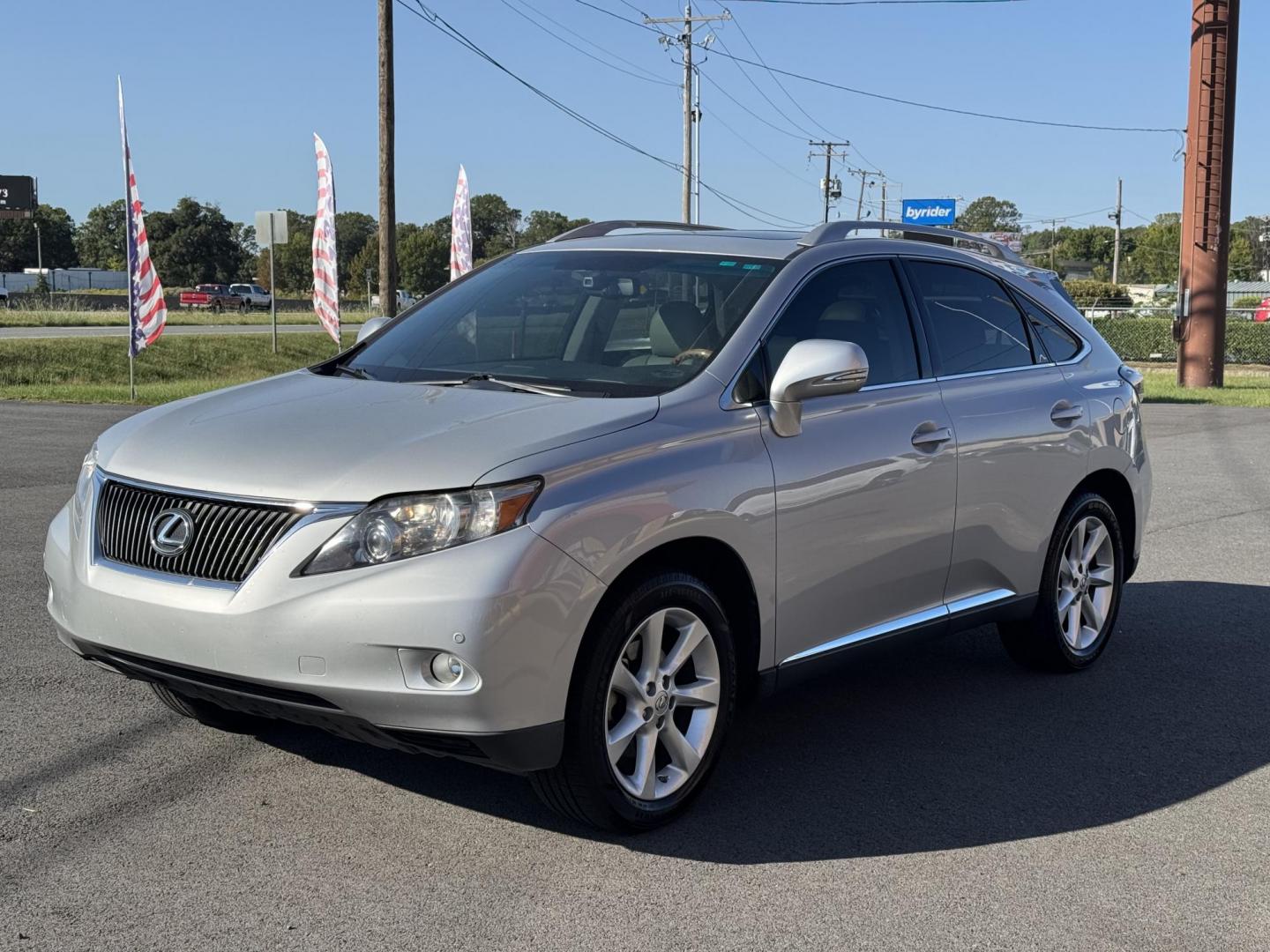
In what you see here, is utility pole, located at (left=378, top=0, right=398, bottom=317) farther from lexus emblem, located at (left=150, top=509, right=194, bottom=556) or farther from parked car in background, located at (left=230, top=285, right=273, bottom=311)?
parked car in background, located at (left=230, top=285, right=273, bottom=311)

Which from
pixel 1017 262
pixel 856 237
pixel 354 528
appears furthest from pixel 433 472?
pixel 1017 262

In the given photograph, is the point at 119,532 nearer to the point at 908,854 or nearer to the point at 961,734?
the point at 908,854

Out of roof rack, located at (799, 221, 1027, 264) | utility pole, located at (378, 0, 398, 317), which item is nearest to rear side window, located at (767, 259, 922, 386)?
roof rack, located at (799, 221, 1027, 264)

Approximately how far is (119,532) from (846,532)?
7.52 ft

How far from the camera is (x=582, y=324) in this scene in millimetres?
5145

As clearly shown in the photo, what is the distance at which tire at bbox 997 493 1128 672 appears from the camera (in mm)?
6014

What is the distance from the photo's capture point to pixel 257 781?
4.55 metres

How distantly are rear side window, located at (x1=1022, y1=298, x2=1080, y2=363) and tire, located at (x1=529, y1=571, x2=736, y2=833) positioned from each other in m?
2.52

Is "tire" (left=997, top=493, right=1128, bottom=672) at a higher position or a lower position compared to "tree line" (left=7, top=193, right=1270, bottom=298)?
lower

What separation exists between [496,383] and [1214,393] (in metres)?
23.5

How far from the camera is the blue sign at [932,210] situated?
234ft

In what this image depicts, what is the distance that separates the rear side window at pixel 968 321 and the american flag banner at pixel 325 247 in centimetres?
1894

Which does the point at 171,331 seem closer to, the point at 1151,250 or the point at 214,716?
the point at 214,716

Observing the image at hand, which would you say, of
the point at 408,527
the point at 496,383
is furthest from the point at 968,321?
the point at 408,527
